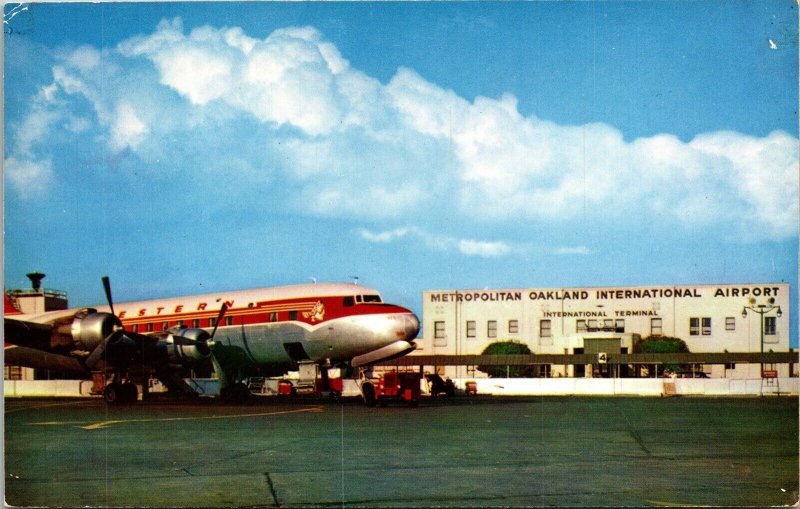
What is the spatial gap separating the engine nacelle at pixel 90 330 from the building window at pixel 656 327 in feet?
166

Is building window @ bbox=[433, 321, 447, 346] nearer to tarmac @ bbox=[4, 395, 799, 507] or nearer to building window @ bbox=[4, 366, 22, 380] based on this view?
building window @ bbox=[4, 366, 22, 380]

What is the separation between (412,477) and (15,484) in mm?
7316

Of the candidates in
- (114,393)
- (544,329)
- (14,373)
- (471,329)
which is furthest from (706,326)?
(14,373)

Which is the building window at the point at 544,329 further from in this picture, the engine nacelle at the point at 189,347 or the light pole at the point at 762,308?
the engine nacelle at the point at 189,347

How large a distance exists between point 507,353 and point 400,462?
57.4 meters

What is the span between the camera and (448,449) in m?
18.7

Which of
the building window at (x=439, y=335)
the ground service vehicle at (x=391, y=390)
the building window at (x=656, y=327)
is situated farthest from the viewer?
the building window at (x=439, y=335)

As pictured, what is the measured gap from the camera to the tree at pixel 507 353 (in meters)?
71.4

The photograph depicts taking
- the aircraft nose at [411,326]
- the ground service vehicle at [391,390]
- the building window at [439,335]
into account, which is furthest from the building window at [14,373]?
the building window at [439,335]

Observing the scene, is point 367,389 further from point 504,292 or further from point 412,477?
point 504,292

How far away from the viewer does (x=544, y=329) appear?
→ 74.4m

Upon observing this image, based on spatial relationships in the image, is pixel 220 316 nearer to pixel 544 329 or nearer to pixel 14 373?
pixel 14 373

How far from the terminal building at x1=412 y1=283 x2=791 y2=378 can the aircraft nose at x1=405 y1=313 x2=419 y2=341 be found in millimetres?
35832

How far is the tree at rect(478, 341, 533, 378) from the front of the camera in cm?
7138
